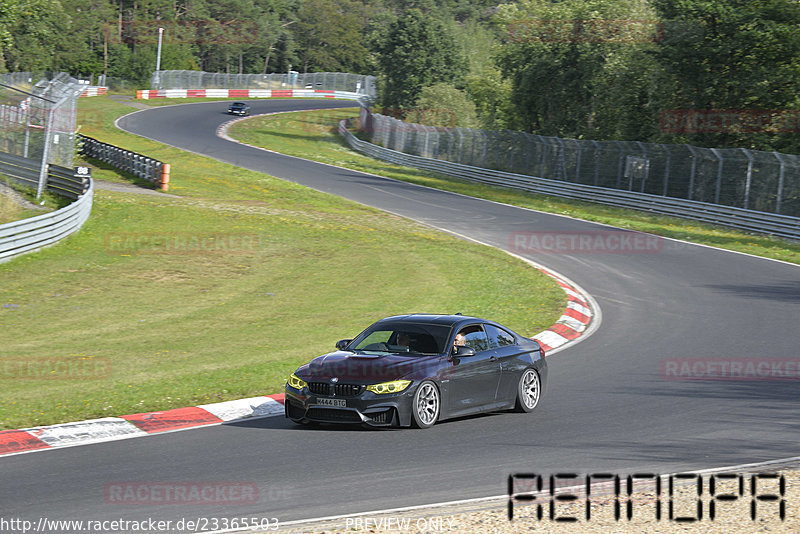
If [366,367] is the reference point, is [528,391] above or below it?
below

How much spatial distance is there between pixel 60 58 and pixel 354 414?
110268 mm

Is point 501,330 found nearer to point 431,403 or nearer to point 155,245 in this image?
point 431,403

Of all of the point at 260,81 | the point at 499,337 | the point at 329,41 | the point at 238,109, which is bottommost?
the point at 499,337

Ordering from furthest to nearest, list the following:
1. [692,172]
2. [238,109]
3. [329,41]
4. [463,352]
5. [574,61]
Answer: [329,41] → [238,109] → [574,61] → [692,172] → [463,352]

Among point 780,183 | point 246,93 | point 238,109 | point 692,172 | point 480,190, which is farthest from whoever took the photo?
point 246,93

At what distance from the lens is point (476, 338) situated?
11.6 metres

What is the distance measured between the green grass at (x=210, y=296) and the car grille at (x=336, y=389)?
2.36 metres

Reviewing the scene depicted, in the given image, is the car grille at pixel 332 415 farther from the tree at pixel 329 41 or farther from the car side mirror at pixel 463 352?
the tree at pixel 329 41

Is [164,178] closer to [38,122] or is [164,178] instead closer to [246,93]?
[38,122]

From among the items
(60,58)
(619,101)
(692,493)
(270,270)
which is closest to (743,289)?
(270,270)

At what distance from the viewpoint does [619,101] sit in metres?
47.8

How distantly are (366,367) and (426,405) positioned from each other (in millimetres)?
817

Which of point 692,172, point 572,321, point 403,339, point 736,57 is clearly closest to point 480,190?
point 692,172

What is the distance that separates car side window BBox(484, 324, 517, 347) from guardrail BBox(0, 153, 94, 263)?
14.3 meters
